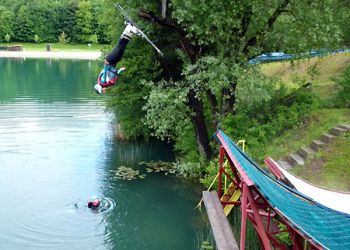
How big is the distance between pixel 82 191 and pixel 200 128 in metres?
5.40

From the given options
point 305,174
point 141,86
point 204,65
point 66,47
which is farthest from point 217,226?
point 66,47

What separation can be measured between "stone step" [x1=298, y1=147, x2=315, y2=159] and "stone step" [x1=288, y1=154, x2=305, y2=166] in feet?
0.46

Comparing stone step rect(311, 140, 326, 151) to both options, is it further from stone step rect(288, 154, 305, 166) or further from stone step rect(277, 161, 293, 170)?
stone step rect(277, 161, 293, 170)

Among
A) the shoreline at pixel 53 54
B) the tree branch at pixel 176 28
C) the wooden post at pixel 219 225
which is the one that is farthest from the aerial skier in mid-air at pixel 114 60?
the shoreline at pixel 53 54

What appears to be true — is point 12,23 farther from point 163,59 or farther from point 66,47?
point 163,59

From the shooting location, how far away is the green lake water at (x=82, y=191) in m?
15.5

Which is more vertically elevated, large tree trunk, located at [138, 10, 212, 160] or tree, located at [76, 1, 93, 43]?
tree, located at [76, 1, 93, 43]

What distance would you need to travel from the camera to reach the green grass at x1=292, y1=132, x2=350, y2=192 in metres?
14.2

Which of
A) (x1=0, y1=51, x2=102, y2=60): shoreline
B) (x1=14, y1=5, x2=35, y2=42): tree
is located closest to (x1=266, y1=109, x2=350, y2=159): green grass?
(x1=0, y1=51, x2=102, y2=60): shoreline

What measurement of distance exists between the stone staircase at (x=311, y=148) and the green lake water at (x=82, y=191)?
11.6 feet

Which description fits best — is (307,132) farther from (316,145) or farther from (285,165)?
(285,165)

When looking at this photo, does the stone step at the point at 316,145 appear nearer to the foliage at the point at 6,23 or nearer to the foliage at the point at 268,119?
the foliage at the point at 268,119

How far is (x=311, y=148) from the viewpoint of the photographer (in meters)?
16.8

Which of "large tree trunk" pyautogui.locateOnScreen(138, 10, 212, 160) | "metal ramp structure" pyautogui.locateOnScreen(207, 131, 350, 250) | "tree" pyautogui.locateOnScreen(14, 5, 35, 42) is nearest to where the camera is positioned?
"metal ramp structure" pyautogui.locateOnScreen(207, 131, 350, 250)
